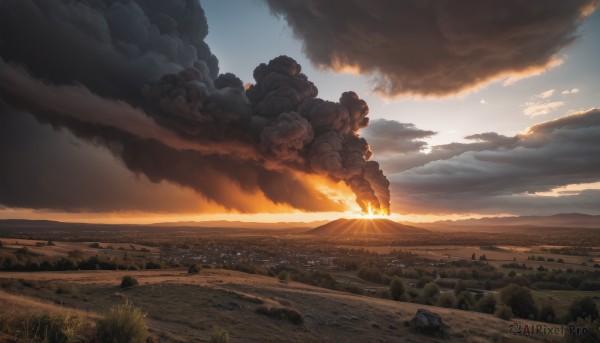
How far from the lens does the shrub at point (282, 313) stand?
67.6 feet

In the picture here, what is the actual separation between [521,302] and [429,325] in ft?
48.5

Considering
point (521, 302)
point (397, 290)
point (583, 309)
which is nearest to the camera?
point (583, 309)

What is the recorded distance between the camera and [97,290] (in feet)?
79.2

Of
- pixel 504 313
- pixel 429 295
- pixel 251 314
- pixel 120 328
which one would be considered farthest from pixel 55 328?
pixel 429 295

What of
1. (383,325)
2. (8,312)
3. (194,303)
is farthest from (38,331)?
(383,325)

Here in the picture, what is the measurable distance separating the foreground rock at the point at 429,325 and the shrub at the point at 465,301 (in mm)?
12713

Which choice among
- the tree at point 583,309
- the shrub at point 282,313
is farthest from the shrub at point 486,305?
the shrub at point 282,313

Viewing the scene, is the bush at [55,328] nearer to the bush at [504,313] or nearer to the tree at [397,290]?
the bush at [504,313]

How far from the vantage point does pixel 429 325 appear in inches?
876

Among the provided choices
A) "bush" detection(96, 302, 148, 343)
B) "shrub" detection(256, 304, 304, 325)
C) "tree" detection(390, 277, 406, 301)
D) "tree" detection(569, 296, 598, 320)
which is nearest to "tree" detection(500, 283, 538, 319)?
"tree" detection(569, 296, 598, 320)

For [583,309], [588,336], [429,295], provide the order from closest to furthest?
[588,336]
[583,309]
[429,295]

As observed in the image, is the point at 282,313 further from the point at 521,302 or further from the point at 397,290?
the point at 521,302

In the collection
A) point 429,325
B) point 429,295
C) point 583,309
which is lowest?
point 429,295

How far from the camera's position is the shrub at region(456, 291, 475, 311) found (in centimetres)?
3406
